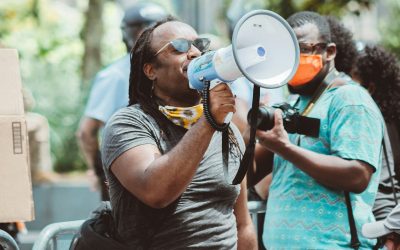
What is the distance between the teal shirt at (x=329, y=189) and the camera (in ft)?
11.7

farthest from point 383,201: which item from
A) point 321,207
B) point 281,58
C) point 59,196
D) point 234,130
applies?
point 59,196

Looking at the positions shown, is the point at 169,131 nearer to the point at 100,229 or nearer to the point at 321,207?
the point at 100,229

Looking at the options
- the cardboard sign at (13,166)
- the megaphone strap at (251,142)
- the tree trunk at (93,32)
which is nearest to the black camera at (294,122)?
the megaphone strap at (251,142)

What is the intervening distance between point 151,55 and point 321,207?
103 centimetres

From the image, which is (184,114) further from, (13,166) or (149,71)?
(13,166)

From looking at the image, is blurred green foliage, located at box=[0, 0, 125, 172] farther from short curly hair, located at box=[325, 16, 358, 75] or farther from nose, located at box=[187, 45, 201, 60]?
nose, located at box=[187, 45, 201, 60]

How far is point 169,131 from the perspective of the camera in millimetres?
3021

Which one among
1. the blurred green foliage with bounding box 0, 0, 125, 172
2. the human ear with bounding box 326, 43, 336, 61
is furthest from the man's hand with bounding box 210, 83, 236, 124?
the blurred green foliage with bounding box 0, 0, 125, 172

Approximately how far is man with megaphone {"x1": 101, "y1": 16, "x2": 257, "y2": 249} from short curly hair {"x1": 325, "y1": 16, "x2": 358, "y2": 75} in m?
1.34

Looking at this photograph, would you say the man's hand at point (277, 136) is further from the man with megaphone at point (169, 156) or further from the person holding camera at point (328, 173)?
the man with megaphone at point (169, 156)

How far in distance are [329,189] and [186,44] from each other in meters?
1.01

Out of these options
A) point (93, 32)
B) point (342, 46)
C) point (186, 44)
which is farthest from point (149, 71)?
point (93, 32)

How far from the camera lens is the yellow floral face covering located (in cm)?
301

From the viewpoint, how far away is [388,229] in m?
3.41
